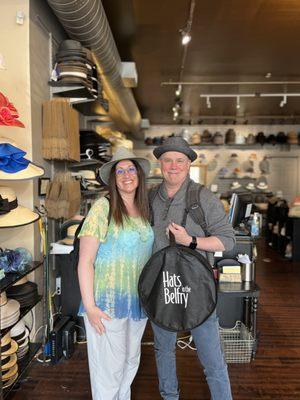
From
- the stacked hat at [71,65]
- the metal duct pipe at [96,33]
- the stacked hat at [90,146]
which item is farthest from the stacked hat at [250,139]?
the stacked hat at [71,65]

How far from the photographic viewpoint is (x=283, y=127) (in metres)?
10.6

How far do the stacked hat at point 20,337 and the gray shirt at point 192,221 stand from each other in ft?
4.45

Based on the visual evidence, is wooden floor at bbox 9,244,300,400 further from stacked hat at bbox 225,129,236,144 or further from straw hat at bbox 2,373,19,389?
stacked hat at bbox 225,129,236,144

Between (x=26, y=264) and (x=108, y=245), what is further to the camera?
(x=26, y=264)

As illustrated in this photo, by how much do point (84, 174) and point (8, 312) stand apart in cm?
225

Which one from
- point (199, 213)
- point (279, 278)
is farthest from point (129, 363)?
point (279, 278)

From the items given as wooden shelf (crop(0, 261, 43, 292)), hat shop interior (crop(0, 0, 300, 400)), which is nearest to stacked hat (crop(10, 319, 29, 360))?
hat shop interior (crop(0, 0, 300, 400))

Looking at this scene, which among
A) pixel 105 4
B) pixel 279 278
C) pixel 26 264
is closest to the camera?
pixel 26 264

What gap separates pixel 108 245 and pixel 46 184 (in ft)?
5.25

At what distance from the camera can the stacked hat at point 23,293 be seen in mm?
2395

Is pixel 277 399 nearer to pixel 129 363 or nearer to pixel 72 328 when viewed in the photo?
pixel 129 363

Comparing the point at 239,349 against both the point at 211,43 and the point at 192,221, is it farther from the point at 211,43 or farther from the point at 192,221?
the point at 211,43

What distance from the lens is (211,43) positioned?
4469 millimetres

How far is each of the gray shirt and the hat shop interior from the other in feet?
2.21
